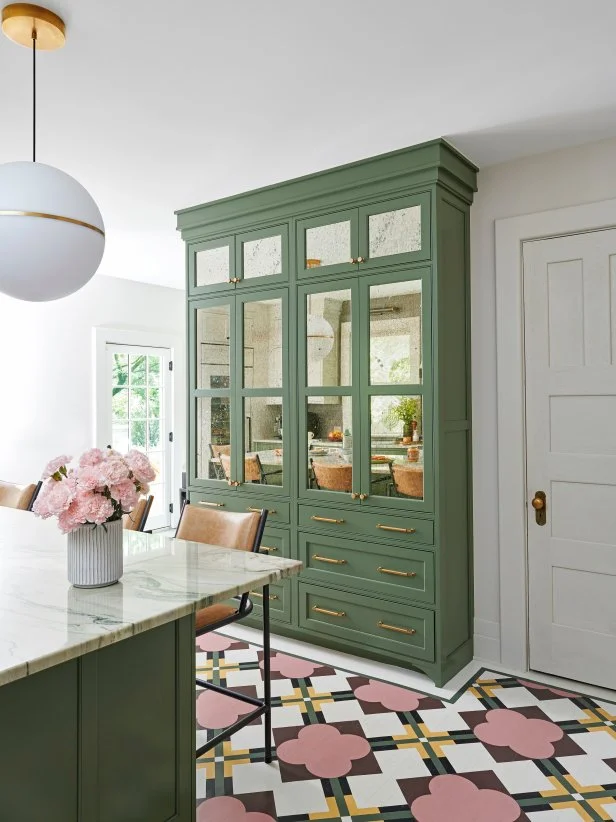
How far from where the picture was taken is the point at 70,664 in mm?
1414

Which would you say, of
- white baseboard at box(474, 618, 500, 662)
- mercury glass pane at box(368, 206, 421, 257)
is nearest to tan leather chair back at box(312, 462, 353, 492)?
white baseboard at box(474, 618, 500, 662)

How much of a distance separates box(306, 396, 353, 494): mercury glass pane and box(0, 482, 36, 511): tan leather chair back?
4.91ft

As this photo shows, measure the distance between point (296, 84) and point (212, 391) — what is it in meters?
1.92

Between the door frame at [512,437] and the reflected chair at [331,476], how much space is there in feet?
2.57

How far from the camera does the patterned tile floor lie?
6.70 feet

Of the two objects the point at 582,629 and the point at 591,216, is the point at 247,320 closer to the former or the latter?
the point at 591,216

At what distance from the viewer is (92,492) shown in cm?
165

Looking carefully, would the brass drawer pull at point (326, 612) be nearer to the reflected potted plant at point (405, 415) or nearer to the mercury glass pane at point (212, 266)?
the reflected potted plant at point (405, 415)

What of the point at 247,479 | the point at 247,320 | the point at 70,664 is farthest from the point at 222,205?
the point at 70,664

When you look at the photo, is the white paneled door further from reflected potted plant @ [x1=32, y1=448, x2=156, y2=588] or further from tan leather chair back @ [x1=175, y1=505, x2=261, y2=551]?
reflected potted plant @ [x1=32, y1=448, x2=156, y2=588]

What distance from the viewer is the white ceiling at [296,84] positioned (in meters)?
1.94

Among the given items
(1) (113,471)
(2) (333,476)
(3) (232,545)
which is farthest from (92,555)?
(2) (333,476)

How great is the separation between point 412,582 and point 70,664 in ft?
6.39

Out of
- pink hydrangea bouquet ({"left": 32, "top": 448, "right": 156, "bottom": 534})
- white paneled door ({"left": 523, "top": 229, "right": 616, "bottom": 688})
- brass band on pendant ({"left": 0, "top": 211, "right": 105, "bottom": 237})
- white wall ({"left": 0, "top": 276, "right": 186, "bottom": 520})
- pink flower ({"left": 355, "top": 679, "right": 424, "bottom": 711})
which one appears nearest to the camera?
pink hydrangea bouquet ({"left": 32, "top": 448, "right": 156, "bottom": 534})
